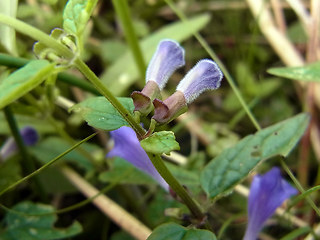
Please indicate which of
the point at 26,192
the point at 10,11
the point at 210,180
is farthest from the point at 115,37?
the point at 210,180

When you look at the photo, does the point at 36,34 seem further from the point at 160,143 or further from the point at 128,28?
the point at 128,28

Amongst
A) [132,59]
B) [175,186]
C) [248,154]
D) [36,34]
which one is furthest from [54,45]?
[132,59]

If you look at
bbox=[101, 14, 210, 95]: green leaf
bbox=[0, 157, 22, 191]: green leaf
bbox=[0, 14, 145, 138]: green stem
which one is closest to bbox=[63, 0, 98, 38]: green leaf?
bbox=[0, 14, 145, 138]: green stem

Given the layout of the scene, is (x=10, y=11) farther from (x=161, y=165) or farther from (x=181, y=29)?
(x=181, y=29)

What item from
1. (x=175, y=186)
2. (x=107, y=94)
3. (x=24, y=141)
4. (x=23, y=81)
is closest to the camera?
(x=23, y=81)

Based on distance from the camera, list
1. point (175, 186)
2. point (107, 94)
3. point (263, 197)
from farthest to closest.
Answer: point (263, 197)
point (175, 186)
point (107, 94)

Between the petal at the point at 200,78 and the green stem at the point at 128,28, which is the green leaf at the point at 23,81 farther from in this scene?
the green stem at the point at 128,28
